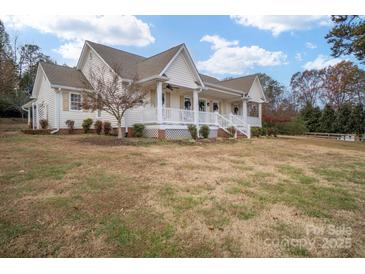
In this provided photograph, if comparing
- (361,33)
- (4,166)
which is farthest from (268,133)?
(4,166)

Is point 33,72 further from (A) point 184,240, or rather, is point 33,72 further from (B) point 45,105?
(A) point 184,240

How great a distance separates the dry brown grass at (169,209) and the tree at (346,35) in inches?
474

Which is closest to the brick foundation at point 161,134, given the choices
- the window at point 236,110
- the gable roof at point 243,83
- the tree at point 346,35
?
the gable roof at point 243,83

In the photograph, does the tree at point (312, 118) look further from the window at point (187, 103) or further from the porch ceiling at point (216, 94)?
the window at point (187, 103)

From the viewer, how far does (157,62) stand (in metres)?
15.2

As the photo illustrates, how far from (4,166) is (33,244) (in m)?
4.29

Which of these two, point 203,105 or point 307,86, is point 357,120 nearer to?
point 307,86

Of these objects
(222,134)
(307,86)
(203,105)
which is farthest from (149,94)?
(307,86)

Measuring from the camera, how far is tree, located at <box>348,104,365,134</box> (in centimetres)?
2773

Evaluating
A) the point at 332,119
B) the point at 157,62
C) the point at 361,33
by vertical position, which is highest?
the point at 361,33

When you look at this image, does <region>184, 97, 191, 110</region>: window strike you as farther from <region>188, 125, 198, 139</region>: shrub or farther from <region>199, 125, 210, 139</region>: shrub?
<region>188, 125, 198, 139</region>: shrub

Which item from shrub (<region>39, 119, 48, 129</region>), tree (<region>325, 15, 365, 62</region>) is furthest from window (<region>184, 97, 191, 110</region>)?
tree (<region>325, 15, 365, 62</region>)

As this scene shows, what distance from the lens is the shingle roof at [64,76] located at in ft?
48.2

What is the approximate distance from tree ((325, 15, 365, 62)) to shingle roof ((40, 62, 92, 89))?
54.2 ft
